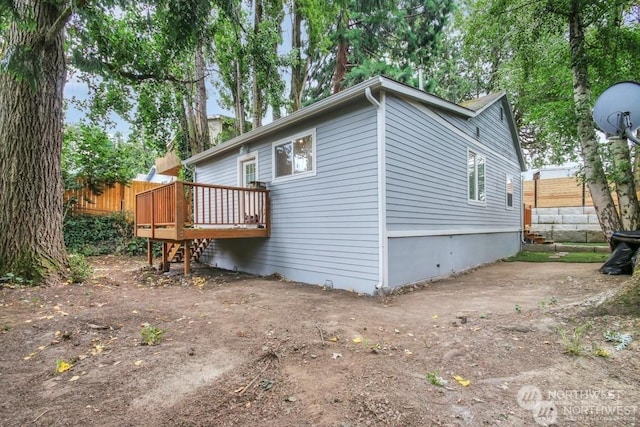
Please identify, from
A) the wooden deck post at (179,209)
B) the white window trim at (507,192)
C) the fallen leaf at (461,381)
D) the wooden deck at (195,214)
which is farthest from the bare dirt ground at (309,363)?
the white window trim at (507,192)

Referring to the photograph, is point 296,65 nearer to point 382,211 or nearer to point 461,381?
point 382,211

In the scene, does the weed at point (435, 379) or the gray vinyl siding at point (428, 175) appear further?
the gray vinyl siding at point (428, 175)

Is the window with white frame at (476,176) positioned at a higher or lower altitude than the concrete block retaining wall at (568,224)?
higher

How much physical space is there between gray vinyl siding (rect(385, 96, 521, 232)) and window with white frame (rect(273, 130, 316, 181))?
1814 millimetres

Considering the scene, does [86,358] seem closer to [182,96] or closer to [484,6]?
[484,6]

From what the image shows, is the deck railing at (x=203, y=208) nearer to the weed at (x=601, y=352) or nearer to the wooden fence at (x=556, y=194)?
the weed at (x=601, y=352)

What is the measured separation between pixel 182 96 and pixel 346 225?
10425 millimetres

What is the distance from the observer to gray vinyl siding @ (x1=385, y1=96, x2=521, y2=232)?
5961 mm

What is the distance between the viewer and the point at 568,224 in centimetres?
1403

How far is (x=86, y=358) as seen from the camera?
9.78ft

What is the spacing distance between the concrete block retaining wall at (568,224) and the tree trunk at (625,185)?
7368 mm

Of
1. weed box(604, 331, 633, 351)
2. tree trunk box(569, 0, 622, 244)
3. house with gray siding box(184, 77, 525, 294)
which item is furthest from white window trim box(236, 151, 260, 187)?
tree trunk box(569, 0, 622, 244)

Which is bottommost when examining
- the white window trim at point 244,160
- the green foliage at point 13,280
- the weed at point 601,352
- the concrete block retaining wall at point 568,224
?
the weed at point 601,352

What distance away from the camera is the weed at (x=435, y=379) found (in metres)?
2.47
